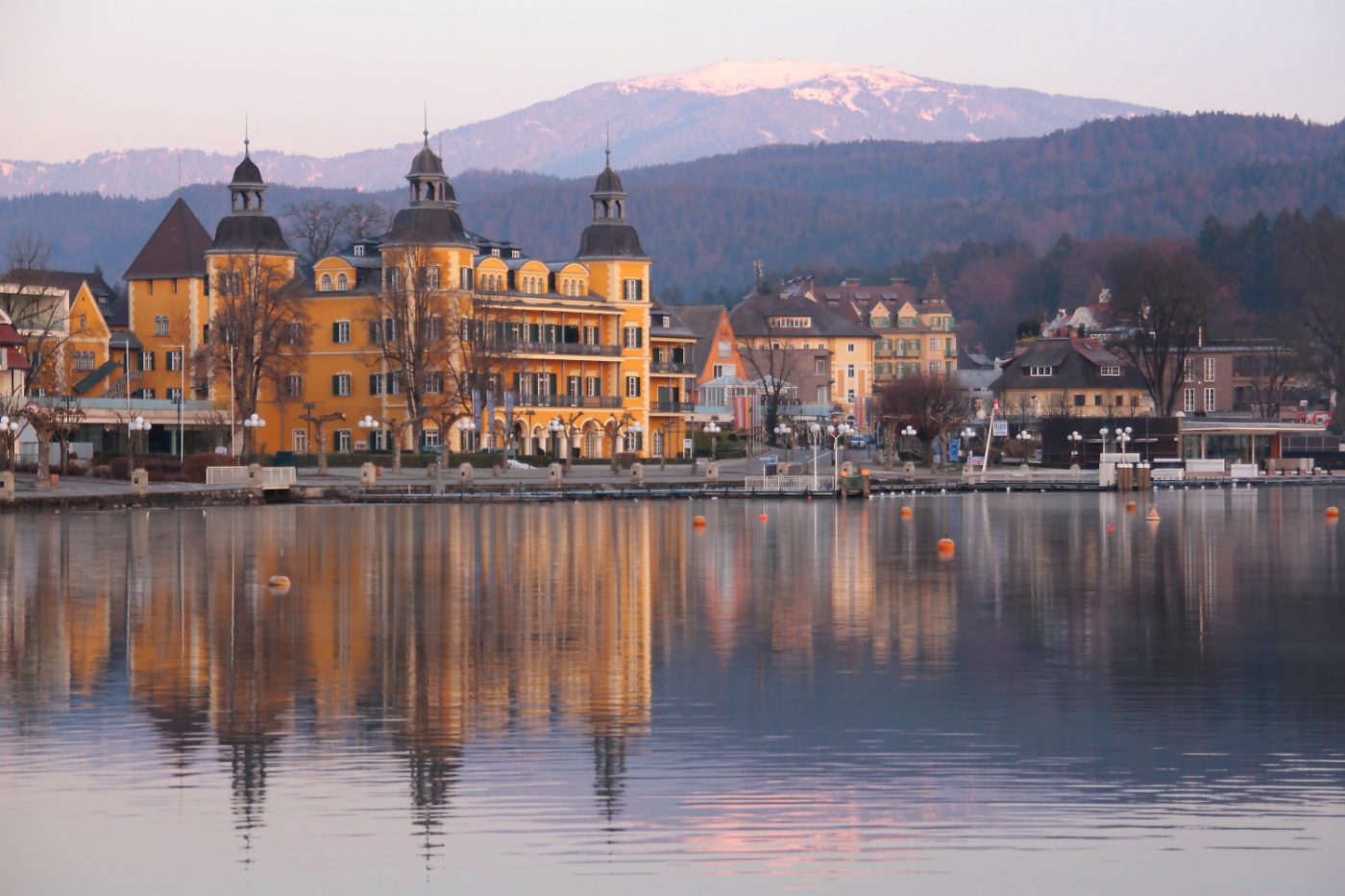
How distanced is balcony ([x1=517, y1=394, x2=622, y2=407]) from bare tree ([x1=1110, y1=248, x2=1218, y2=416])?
129ft

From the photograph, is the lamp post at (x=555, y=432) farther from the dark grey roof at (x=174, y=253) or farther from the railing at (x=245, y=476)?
the railing at (x=245, y=476)

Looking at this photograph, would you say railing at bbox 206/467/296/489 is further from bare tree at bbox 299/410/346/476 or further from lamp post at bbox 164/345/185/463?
lamp post at bbox 164/345/185/463

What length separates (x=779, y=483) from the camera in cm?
9056

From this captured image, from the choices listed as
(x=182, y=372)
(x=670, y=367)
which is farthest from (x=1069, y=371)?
(x=182, y=372)

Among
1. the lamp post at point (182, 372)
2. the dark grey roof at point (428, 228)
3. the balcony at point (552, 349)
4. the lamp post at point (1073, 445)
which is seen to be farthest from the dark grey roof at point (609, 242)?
the lamp post at point (1073, 445)

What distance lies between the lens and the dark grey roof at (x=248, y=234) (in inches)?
4309

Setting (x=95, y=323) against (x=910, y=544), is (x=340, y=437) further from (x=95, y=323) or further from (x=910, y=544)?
(x=910, y=544)

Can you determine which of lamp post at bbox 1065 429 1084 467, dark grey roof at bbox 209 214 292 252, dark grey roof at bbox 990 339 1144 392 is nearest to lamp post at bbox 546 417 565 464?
dark grey roof at bbox 209 214 292 252

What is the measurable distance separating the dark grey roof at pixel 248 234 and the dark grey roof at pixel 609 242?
680 inches

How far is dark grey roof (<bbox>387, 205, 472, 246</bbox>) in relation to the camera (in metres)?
105

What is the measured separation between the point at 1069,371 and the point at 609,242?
4832cm

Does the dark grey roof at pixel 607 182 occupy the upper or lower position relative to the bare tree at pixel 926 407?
upper

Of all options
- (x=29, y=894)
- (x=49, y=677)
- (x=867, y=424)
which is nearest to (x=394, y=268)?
(x=867, y=424)

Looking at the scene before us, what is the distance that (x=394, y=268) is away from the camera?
105 m
